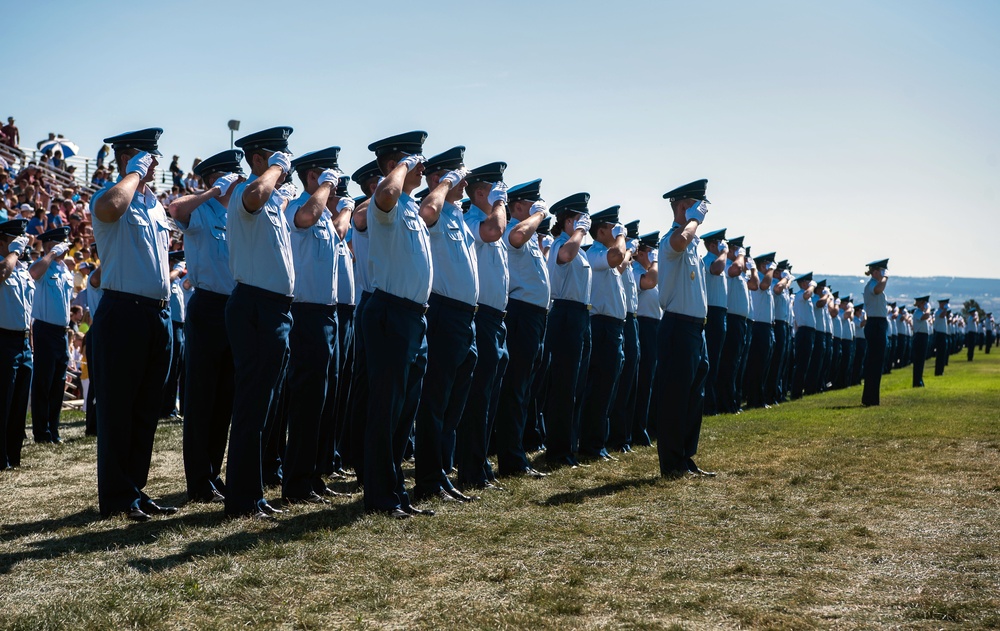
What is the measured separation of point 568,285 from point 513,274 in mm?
990

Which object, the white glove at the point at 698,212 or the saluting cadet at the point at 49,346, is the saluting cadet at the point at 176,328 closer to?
the saluting cadet at the point at 49,346

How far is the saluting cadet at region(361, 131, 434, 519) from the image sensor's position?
7.32 m

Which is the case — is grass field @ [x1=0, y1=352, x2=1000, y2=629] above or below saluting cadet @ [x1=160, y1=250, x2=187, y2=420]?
below

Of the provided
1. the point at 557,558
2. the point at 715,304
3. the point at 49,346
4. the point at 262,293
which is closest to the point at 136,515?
the point at 262,293

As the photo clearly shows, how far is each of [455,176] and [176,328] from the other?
8339mm

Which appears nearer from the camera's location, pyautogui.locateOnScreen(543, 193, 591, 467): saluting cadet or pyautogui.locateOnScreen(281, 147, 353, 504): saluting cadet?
pyautogui.locateOnScreen(281, 147, 353, 504): saluting cadet

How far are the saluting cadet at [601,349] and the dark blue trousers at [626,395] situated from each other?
0.85 metres

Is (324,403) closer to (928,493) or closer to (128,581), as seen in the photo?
(128,581)

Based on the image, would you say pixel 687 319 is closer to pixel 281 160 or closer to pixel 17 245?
pixel 281 160

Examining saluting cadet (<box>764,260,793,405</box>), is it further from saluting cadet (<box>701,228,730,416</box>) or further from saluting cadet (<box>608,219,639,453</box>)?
saluting cadet (<box>608,219,639,453</box>)

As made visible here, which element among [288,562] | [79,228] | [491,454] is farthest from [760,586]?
[79,228]

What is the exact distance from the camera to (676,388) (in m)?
9.77

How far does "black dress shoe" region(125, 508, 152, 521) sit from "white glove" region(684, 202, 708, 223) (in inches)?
209

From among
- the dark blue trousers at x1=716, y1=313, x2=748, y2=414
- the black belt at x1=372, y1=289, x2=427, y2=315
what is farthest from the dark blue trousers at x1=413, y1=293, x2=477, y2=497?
the dark blue trousers at x1=716, y1=313, x2=748, y2=414
